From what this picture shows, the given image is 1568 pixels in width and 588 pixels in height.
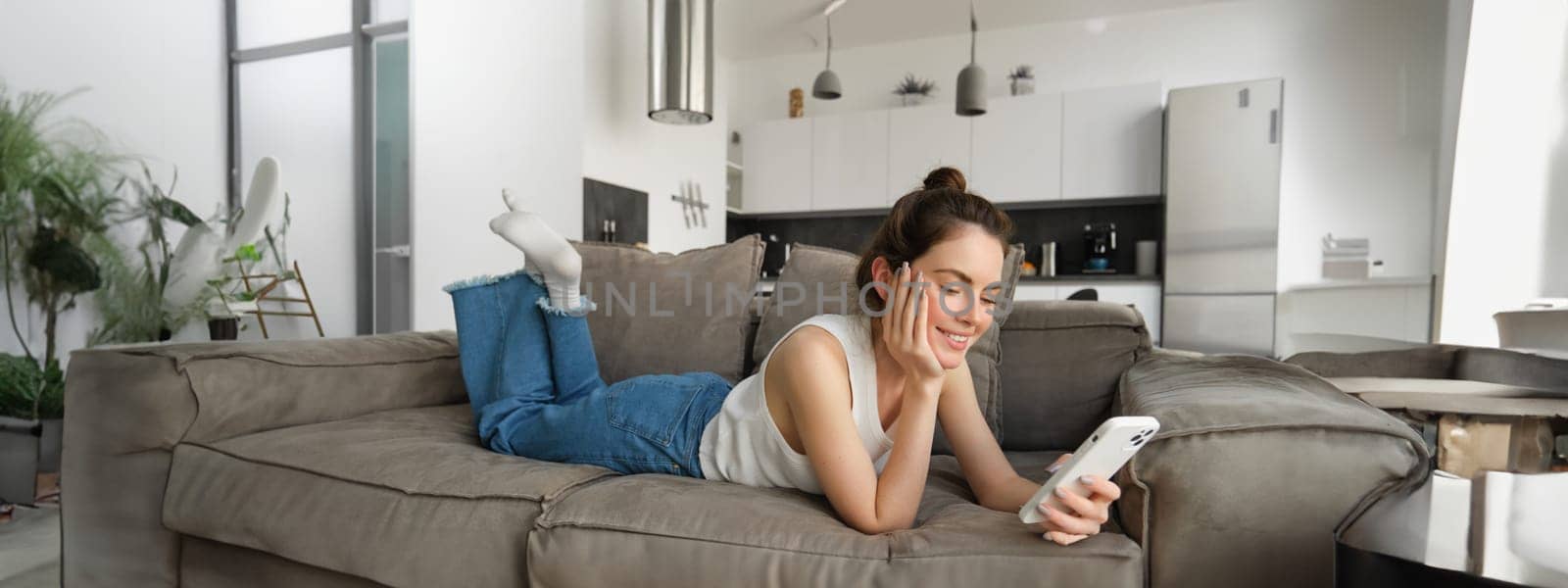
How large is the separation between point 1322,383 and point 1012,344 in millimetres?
535

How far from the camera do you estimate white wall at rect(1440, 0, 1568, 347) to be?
163 centimetres

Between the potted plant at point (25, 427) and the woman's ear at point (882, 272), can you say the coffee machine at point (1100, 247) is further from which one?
the potted plant at point (25, 427)

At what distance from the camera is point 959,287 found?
1000mm

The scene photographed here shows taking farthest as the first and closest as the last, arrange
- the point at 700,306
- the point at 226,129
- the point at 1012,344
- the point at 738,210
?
the point at 738,210
the point at 226,129
the point at 700,306
the point at 1012,344

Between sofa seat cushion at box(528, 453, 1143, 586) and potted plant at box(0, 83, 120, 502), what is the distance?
2.26m

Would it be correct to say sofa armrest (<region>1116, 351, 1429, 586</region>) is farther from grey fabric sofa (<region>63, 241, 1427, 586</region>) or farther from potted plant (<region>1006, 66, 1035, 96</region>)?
potted plant (<region>1006, 66, 1035, 96</region>)

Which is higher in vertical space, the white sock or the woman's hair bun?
the woman's hair bun

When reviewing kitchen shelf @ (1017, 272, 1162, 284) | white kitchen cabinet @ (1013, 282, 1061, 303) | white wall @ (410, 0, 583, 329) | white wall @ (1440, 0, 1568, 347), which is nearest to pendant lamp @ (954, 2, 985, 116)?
kitchen shelf @ (1017, 272, 1162, 284)

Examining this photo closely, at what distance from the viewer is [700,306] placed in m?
1.75

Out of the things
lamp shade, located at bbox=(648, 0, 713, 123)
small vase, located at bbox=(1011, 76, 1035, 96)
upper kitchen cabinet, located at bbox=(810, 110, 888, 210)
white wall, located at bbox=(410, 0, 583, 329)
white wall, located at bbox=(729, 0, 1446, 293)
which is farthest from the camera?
upper kitchen cabinet, located at bbox=(810, 110, 888, 210)

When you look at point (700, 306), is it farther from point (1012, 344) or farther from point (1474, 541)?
point (1474, 541)

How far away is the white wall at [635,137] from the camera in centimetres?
373

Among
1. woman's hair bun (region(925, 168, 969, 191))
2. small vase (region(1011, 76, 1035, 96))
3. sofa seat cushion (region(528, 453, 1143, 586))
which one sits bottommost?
sofa seat cushion (region(528, 453, 1143, 586))

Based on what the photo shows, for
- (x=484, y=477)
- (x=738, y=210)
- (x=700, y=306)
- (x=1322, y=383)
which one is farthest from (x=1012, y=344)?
(x=738, y=210)
